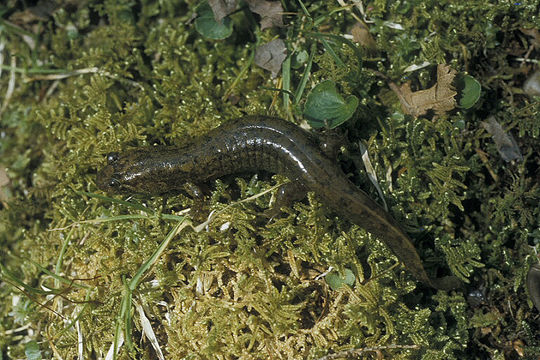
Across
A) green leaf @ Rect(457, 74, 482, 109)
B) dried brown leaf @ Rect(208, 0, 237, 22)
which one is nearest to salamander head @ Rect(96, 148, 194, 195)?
dried brown leaf @ Rect(208, 0, 237, 22)

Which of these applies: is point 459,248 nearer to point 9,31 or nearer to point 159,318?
point 159,318

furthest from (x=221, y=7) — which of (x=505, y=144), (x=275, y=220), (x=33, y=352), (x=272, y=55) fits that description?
(x=33, y=352)

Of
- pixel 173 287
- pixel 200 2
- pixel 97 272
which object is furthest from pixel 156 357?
pixel 200 2

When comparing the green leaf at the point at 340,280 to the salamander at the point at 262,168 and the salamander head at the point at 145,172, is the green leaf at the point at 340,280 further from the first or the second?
the salamander head at the point at 145,172

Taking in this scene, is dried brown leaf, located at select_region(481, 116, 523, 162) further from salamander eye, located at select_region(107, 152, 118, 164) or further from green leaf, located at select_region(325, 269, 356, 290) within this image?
salamander eye, located at select_region(107, 152, 118, 164)

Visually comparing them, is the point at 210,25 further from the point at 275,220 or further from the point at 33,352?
the point at 33,352
